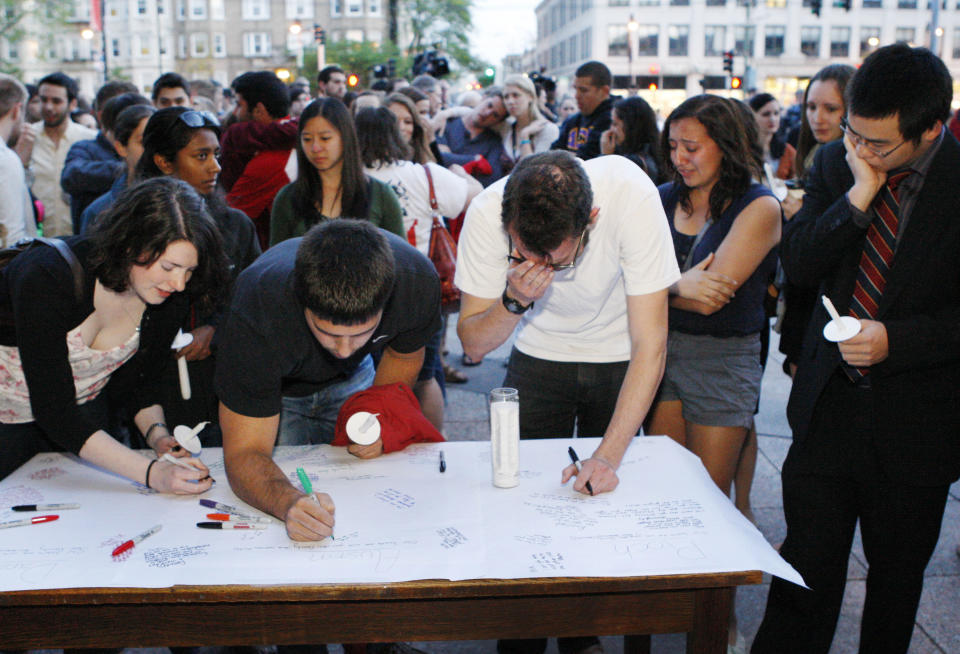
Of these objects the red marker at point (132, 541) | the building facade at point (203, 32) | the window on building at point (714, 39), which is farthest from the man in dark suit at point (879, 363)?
the window on building at point (714, 39)

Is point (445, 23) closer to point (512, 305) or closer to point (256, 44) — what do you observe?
point (256, 44)

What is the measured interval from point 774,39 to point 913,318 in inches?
1649

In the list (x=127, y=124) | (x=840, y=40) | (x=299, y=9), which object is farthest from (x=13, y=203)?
(x=840, y=40)

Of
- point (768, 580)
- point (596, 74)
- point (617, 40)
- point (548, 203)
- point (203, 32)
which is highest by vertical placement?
point (203, 32)

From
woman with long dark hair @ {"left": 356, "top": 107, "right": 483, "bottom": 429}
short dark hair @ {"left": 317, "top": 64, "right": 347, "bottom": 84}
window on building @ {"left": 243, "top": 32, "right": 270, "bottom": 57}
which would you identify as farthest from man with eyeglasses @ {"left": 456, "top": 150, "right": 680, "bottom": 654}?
window on building @ {"left": 243, "top": 32, "right": 270, "bottom": 57}

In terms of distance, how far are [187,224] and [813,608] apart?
71.0 inches

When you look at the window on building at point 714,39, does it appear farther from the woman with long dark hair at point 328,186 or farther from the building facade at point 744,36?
the woman with long dark hair at point 328,186

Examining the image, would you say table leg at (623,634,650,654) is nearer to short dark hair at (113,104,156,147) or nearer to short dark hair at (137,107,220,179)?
short dark hair at (137,107,220,179)

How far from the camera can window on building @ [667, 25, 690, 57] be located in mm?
39375

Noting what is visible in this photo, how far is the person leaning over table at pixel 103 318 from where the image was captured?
1842mm

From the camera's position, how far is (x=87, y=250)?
1.96m

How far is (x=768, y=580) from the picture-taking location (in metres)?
2.74

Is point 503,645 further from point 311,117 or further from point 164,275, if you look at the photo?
point 311,117

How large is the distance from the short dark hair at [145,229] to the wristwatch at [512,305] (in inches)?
30.6
